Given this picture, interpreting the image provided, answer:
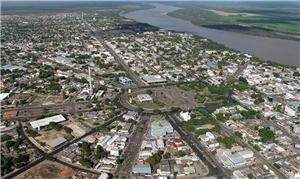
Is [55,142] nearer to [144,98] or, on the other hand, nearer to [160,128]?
[160,128]

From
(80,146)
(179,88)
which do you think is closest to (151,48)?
(179,88)

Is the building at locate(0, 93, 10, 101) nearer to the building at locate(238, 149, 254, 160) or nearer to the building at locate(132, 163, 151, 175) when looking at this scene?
the building at locate(132, 163, 151, 175)

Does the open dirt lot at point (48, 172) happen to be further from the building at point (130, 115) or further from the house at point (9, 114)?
the house at point (9, 114)

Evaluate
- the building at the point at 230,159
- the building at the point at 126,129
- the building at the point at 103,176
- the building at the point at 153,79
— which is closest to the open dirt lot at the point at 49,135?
the building at the point at 126,129

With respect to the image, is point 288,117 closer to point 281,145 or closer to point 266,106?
point 266,106

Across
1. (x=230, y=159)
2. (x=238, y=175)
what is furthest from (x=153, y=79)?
(x=238, y=175)

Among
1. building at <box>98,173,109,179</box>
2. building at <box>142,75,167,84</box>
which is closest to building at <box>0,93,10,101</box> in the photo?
building at <box>142,75,167,84</box>

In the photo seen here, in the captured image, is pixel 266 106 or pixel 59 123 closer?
pixel 59 123
